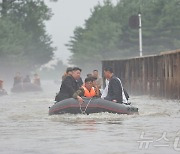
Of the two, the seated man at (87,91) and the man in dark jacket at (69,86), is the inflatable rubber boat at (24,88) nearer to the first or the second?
the man in dark jacket at (69,86)

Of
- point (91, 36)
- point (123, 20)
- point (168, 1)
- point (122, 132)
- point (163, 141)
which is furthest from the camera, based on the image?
point (91, 36)

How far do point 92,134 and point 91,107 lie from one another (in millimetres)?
6491

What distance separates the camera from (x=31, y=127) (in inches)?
723

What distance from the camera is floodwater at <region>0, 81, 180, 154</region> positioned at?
42.2 ft

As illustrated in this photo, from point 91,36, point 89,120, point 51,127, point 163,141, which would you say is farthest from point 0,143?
point 91,36

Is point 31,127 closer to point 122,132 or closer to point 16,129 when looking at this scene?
point 16,129

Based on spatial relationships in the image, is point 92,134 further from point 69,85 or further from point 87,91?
point 69,85

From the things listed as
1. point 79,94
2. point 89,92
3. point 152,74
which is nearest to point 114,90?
point 89,92

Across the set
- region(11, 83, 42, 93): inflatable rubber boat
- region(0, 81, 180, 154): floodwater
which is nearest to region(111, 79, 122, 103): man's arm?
region(0, 81, 180, 154): floodwater

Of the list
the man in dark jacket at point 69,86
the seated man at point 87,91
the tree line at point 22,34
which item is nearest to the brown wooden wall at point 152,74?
the man in dark jacket at point 69,86

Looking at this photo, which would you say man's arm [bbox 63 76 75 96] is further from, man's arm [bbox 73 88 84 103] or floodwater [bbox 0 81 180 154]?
floodwater [bbox 0 81 180 154]

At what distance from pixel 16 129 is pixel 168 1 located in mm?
77095

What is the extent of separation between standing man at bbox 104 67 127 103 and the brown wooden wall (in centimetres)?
1386

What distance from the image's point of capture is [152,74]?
44656 millimetres
